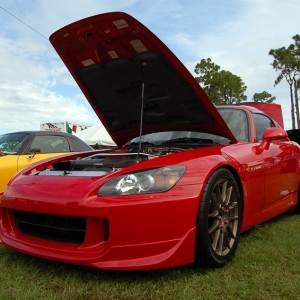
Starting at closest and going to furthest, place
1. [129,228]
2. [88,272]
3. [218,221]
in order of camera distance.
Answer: [129,228]
[88,272]
[218,221]

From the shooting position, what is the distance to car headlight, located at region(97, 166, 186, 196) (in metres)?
2.09

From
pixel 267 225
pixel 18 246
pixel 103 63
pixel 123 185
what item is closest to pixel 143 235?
pixel 123 185

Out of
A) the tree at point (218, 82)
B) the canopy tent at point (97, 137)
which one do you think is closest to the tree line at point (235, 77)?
the tree at point (218, 82)

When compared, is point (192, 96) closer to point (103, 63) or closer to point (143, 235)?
point (103, 63)

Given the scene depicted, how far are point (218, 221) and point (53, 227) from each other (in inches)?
46.3

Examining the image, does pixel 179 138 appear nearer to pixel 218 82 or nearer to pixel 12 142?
pixel 12 142

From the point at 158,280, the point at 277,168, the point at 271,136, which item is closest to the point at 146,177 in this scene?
the point at 158,280

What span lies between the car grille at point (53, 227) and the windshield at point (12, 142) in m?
2.82

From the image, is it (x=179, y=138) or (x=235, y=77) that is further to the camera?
(x=235, y=77)

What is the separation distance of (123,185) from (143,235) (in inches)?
13.5

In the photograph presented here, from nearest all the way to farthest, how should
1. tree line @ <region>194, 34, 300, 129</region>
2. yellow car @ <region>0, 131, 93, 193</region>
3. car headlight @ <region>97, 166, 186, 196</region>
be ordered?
car headlight @ <region>97, 166, 186, 196</region> → yellow car @ <region>0, 131, 93, 193</region> → tree line @ <region>194, 34, 300, 129</region>

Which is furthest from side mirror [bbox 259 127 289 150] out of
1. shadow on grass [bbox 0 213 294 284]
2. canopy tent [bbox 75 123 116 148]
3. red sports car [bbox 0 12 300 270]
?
canopy tent [bbox 75 123 116 148]

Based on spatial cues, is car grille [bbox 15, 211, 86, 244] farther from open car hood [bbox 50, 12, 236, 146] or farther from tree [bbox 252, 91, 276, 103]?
tree [bbox 252, 91, 276, 103]

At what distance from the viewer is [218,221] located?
7.98 ft
